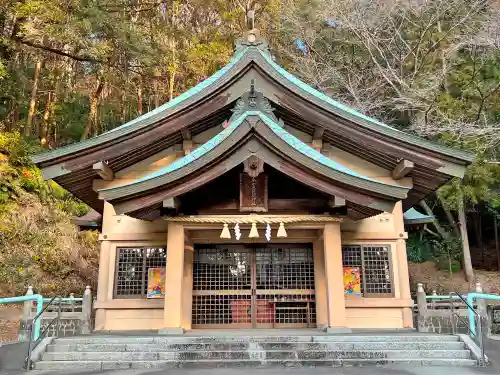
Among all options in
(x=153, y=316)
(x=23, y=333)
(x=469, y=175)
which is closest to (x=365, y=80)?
(x=469, y=175)

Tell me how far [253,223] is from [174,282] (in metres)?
2.02

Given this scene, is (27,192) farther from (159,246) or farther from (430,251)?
(430,251)

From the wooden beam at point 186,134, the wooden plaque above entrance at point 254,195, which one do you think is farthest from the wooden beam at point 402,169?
the wooden beam at point 186,134

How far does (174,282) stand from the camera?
8.88 metres

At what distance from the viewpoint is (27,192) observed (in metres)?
19.4

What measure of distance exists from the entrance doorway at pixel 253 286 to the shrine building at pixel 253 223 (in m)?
0.02

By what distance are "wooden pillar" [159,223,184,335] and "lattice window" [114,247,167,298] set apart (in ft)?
4.88

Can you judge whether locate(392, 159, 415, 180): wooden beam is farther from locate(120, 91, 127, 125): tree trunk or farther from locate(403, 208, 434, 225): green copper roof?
locate(120, 91, 127, 125): tree trunk

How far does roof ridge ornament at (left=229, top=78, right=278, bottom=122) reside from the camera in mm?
9734

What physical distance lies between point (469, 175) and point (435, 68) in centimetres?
619

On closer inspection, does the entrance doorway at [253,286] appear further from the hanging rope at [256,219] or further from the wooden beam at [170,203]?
the wooden beam at [170,203]

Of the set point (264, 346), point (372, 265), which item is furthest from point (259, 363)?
point (372, 265)

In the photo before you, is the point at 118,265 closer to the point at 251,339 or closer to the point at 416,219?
the point at 251,339

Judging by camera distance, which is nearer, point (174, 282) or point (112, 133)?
point (174, 282)
